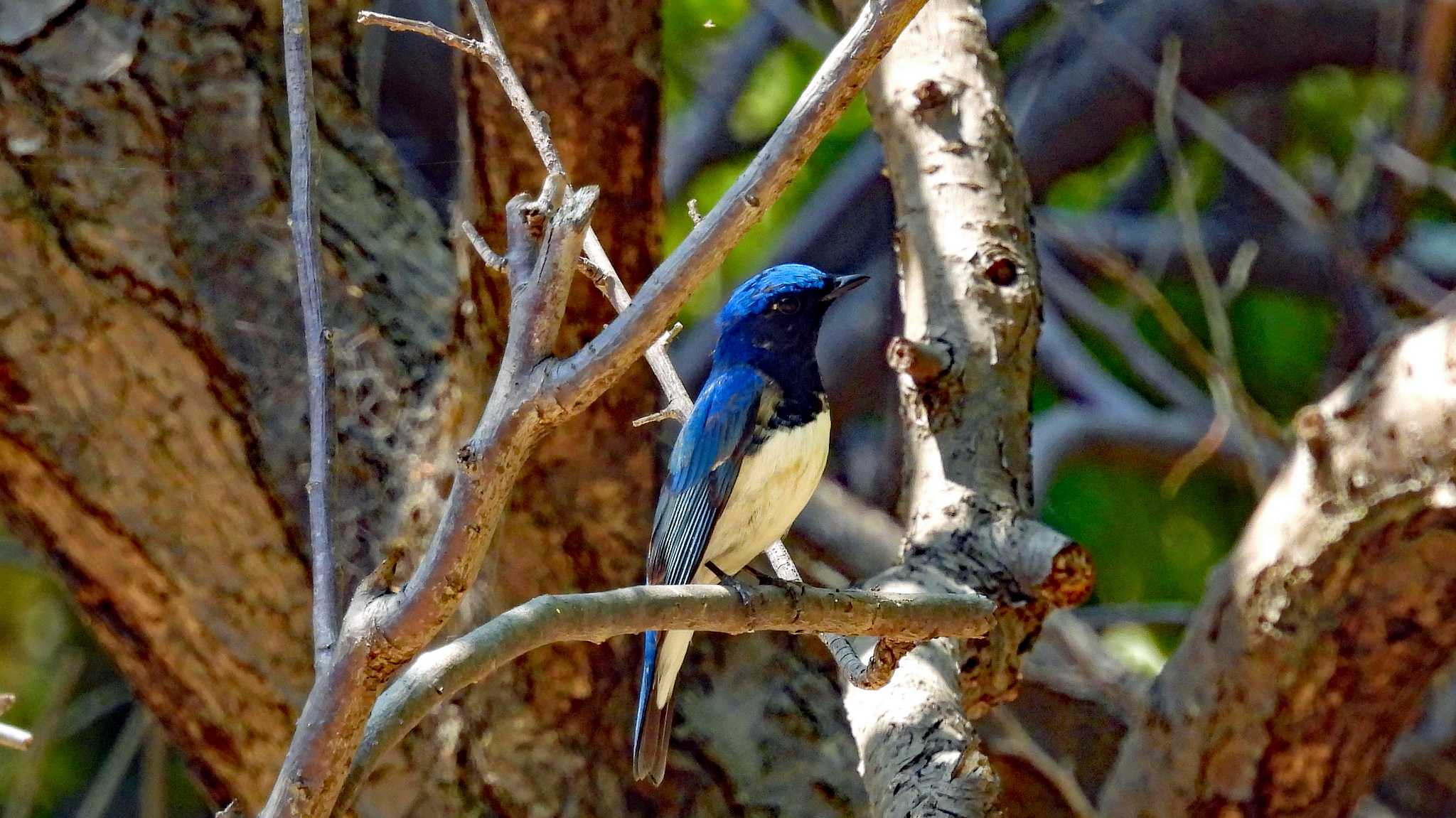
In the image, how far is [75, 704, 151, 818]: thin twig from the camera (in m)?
5.50

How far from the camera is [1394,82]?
6.74 m

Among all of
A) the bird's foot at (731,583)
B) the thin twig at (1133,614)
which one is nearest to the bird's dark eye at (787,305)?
the bird's foot at (731,583)

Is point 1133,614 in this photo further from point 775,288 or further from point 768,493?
point 768,493

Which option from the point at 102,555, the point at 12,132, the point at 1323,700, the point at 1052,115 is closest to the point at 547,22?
the point at 12,132

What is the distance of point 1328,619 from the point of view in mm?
3338

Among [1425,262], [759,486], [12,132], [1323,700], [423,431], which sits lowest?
[1323,700]

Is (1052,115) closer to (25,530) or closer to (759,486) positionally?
(759,486)

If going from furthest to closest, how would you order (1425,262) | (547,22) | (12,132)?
(1425,262), (547,22), (12,132)

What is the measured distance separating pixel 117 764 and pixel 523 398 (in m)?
4.30

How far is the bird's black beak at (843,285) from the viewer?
3234mm

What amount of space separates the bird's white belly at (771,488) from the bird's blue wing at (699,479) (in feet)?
0.10

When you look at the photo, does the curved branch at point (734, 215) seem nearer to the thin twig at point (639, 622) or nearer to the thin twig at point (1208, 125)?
the thin twig at point (639, 622)

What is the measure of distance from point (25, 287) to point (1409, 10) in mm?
5072

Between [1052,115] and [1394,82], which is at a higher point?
[1052,115]
